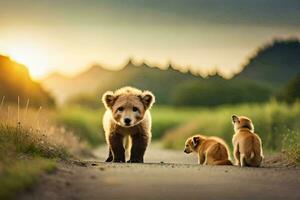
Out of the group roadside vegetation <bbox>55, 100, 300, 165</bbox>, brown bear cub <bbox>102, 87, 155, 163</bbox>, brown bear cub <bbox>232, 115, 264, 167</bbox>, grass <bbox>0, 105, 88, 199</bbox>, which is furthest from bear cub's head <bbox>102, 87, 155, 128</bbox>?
roadside vegetation <bbox>55, 100, 300, 165</bbox>

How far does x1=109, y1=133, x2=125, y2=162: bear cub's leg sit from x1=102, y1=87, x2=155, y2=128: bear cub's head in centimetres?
51

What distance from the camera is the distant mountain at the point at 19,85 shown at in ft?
106

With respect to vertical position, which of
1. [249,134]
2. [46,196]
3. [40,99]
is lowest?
[46,196]

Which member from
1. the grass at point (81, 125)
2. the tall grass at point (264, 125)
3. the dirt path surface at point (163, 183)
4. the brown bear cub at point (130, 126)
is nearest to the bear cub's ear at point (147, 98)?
the brown bear cub at point (130, 126)

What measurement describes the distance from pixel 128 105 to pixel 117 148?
0.95 meters

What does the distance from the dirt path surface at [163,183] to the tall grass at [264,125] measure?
844 cm

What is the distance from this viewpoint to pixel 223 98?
194 feet

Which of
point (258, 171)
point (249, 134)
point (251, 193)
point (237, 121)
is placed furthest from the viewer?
point (237, 121)

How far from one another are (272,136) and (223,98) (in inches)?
1341

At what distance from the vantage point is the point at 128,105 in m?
15.7

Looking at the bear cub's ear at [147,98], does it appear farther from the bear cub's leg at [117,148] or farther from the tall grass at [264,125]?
the tall grass at [264,125]

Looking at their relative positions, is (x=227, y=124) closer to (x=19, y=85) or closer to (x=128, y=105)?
(x=19, y=85)

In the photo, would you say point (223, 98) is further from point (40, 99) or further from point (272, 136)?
point (272, 136)

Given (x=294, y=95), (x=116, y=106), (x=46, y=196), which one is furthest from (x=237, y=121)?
(x=294, y=95)
